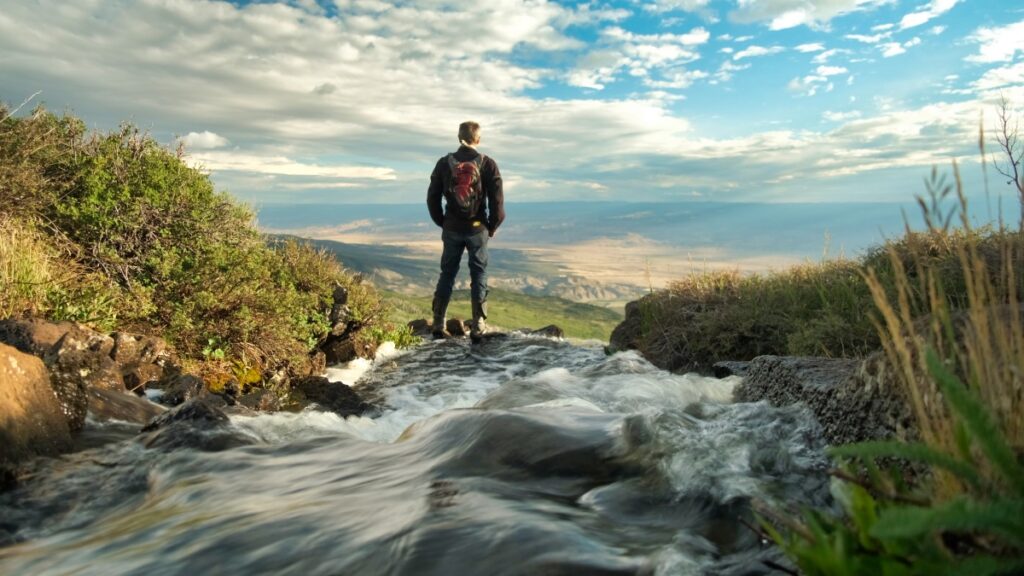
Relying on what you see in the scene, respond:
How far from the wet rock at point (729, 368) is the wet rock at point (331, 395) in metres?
5.24

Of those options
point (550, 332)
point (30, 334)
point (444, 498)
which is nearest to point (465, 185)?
point (550, 332)

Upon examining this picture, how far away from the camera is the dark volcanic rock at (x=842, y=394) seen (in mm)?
4449

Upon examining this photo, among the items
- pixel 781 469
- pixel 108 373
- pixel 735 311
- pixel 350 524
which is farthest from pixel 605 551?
pixel 735 311

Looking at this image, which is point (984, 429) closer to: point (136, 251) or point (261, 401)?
point (261, 401)

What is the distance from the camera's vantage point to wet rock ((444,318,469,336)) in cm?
1859

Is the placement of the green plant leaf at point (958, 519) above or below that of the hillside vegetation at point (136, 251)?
below

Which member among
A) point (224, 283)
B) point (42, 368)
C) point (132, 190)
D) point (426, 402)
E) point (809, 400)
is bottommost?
point (426, 402)

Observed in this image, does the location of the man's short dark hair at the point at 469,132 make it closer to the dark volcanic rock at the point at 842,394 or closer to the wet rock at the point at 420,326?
the wet rock at the point at 420,326

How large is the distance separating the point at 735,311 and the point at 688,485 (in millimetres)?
8430

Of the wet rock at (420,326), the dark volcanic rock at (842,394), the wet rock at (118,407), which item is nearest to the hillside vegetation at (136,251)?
the wet rock at (118,407)

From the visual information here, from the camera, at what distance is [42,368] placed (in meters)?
6.21

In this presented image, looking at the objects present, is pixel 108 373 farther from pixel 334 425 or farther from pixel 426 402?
pixel 426 402

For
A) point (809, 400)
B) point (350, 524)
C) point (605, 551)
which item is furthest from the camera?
point (809, 400)

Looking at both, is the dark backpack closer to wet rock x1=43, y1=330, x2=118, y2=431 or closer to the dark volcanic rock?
wet rock x1=43, y1=330, x2=118, y2=431
